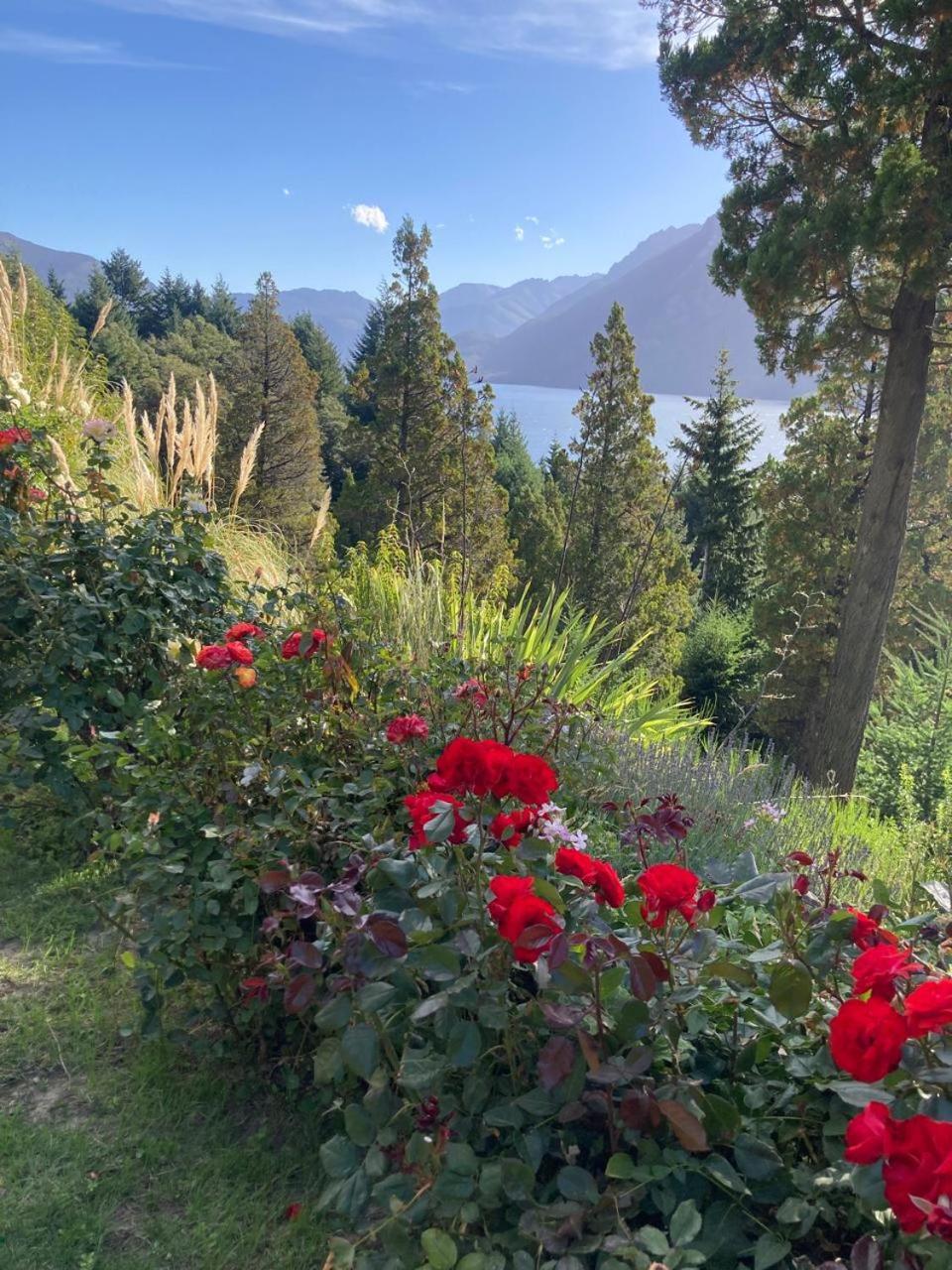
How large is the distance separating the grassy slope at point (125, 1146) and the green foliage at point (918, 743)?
4223 mm

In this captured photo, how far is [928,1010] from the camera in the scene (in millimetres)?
792

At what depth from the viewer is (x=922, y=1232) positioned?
76 centimetres

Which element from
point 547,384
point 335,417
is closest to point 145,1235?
point 335,417

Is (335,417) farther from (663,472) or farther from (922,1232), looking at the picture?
→ (922,1232)

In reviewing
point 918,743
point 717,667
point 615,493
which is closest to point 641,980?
point 918,743

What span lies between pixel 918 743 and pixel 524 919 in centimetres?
541

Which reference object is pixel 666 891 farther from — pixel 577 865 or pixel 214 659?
pixel 214 659

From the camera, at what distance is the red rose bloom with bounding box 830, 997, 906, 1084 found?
0.78m

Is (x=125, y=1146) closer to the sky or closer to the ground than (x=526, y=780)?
closer to the ground

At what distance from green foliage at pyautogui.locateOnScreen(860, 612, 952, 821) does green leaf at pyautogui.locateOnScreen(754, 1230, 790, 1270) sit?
4321 mm

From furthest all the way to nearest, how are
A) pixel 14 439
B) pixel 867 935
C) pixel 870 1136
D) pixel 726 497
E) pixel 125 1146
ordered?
pixel 726 497 < pixel 14 439 < pixel 125 1146 < pixel 867 935 < pixel 870 1136

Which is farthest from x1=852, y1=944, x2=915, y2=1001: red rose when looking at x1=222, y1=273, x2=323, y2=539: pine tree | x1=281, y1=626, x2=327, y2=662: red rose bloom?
x1=222, y1=273, x2=323, y2=539: pine tree

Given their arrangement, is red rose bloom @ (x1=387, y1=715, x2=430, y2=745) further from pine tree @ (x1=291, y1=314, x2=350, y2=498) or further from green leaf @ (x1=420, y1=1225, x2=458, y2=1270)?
pine tree @ (x1=291, y1=314, x2=350, y2=498)

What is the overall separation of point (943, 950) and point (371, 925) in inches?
32.2
